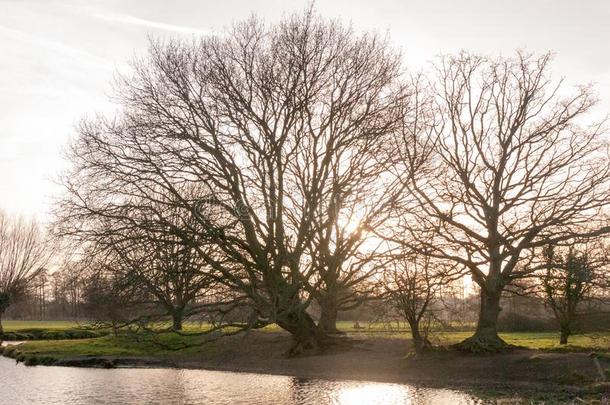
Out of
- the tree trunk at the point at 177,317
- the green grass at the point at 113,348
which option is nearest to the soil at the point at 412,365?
the green grass at the point at 113,348

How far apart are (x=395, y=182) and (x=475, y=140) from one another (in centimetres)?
491

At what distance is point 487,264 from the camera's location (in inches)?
1230

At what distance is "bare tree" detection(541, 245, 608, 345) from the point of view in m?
26.7

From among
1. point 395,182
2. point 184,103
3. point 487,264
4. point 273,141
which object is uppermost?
point 184,103

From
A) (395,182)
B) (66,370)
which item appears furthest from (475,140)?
(66,370)

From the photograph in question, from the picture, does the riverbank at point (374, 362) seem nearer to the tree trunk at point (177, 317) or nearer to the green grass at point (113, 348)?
the green grass at point (113, 348)

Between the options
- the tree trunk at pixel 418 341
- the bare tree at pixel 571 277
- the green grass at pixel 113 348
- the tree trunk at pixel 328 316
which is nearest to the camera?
the bare tree at pixel 571 277

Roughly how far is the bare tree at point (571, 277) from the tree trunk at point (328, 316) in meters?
12.1

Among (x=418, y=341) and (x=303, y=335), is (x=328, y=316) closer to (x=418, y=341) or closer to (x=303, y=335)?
(x=303, y=335)

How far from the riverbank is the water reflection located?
178cm

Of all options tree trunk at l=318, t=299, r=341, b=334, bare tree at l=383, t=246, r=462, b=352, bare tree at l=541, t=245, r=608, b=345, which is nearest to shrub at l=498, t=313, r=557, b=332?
bare tree at l=541, t=245, r=608, b=345

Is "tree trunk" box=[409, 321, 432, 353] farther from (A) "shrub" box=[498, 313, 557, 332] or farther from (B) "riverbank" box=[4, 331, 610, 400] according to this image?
(A) "shrub" box=[498, 313, 557, 332]

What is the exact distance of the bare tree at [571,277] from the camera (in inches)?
1049

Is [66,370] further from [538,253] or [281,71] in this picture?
[538,253]
